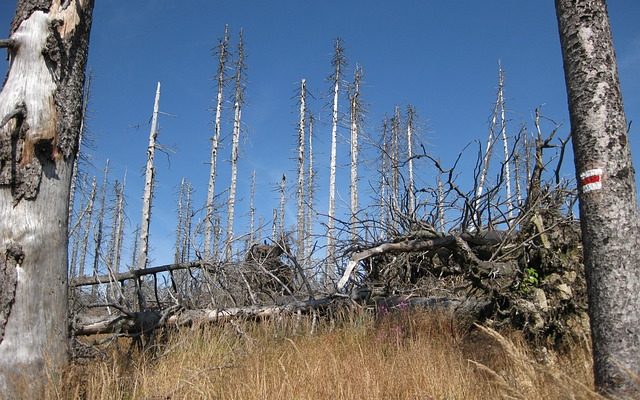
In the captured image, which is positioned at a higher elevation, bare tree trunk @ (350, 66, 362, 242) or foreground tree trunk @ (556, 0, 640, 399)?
bare tree trunk @ (350, 66, 362, 242)

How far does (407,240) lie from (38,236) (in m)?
4.73

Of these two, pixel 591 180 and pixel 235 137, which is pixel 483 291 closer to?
pixel 591 180

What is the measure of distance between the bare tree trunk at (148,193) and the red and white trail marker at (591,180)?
1495cm

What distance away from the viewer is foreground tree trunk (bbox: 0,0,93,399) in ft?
10.6

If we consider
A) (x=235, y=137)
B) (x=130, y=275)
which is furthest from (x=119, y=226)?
(x=130, y=275)

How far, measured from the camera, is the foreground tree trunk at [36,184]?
3.24 m

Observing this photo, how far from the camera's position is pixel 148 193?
16781mm

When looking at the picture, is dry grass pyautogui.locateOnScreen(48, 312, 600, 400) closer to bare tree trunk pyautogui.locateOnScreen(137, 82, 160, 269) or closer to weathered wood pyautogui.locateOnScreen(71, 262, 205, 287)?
weathered wood pyautogui.locateOnScreen(71, 262, 205, 287)

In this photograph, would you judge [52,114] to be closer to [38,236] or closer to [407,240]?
[38,236]

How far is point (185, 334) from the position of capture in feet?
17.1

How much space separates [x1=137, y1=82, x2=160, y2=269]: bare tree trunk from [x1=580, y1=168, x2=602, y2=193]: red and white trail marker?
589 inches

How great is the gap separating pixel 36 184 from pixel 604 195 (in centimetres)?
391

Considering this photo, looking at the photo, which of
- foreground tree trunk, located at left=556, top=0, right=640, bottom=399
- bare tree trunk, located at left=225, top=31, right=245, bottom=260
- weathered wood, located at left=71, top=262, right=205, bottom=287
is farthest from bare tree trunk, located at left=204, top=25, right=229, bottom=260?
foreground tree trunk, located at left=556, top=0, right=640, bottom=399

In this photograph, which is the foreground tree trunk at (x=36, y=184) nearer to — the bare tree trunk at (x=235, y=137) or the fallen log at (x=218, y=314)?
the fallen log at (x=218, y=314)
